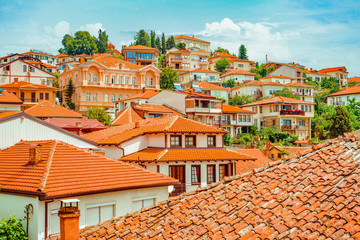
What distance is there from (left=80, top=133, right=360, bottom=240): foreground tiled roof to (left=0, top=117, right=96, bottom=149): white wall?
35.7 feet

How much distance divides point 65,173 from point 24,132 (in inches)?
231

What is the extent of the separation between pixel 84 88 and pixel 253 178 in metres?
71.6

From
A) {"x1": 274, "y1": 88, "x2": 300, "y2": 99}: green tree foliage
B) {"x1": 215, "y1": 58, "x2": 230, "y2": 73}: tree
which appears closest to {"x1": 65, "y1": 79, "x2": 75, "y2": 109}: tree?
{"x1": 274, "y1": 88, "x2": 300, "y2": 99}: green tree foliage

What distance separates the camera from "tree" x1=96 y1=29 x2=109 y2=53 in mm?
141000

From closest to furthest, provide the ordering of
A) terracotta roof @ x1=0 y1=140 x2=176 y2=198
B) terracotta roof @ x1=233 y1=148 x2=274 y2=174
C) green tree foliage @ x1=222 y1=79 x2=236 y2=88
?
terracotta roof @ x1=0 y1=140 x2=176 y2=198 → terracotta roof @ x1=233 y1=148 x2=274 y2=174 → green tree foliage @ x1=222 y1=79 x2=236 y2=88

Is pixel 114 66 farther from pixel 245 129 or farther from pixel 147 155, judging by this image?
pixel 147 155

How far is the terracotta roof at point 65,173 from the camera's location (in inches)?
526

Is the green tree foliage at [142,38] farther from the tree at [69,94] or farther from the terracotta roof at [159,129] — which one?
the terracotta roof at [159,129]

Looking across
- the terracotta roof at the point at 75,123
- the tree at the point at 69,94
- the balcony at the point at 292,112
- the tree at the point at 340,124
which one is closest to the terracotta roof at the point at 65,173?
the terracotta roof at the point at 75,123

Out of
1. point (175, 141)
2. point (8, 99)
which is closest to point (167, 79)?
point (8, 99)

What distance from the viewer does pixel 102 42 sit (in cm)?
14100

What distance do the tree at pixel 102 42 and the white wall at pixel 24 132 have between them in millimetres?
125516

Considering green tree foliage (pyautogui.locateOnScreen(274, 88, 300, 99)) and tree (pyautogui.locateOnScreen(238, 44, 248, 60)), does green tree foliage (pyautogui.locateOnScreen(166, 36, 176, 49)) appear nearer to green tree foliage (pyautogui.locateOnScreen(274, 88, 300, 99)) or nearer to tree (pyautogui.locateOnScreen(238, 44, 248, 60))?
tree (pyautogui.locateOnScreen(238, 44, 248, 60))

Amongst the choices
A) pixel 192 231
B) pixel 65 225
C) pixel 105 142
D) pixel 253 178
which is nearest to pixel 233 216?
pixel 192 231
